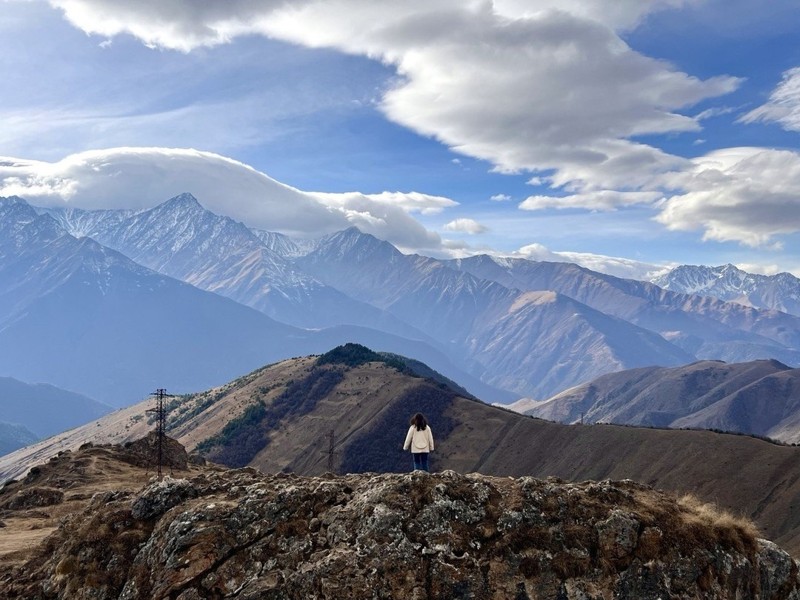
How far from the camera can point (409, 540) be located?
633 inches

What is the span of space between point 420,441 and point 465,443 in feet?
427

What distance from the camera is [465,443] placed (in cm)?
14875

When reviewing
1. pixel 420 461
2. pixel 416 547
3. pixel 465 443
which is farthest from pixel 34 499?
pixel 465 443

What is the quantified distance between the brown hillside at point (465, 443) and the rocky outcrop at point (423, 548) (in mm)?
63155

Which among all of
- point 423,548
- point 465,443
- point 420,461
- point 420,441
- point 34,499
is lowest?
point 465,443

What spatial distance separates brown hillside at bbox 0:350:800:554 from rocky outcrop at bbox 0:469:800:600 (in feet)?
207

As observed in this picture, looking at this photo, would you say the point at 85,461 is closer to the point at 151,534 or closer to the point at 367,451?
the point at 151,534

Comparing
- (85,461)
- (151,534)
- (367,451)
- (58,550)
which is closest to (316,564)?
(151,534)

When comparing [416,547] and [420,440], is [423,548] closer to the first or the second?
[416,547]

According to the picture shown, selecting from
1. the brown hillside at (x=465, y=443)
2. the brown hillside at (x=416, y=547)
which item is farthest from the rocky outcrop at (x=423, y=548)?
the brown hillside at (x=465, y=443)

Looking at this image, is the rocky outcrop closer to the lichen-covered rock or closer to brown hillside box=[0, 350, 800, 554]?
the lichen-covered rock

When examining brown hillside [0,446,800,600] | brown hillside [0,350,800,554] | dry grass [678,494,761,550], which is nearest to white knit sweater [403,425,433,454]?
brown hillside [0,446,800,600]

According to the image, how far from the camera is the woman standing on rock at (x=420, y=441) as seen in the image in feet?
75.0

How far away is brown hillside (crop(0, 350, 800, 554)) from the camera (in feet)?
309
